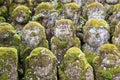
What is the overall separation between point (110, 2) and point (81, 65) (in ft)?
6.96

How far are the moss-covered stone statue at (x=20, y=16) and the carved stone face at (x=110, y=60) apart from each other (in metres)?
1.82

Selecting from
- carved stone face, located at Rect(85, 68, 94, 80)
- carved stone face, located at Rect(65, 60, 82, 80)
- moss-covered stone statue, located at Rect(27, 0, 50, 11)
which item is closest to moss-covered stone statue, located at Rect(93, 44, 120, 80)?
carved stone face, located at Rect(85, 68, 94, 80)

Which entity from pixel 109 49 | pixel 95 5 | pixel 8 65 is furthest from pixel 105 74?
pixel 95 5

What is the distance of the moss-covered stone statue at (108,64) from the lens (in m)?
4.76

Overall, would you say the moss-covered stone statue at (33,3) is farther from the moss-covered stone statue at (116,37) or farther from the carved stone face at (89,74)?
the carved stone face at (89,74)

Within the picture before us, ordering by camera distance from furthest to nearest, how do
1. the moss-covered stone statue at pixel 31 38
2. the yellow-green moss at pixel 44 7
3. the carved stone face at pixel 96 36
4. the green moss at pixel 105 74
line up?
the yellow-green moss at pixel 44 7
the carved stone face at pixel 96 36
the moss-covered stone statue at pixel 31 38
the green moss at pixel 105 74

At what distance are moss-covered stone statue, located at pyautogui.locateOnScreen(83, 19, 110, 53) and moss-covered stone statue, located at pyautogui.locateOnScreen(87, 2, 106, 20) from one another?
1.55ft

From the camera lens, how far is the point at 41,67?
4.67m

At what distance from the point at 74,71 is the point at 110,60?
0.61 metres

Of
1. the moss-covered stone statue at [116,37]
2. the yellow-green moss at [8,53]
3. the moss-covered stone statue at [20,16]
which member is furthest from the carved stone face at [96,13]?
the yellow-green moss at [8,53]

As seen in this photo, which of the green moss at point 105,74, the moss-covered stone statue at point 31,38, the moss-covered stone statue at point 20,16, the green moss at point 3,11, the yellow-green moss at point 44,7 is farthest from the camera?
the green moss at point 3,11

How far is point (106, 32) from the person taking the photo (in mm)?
5391

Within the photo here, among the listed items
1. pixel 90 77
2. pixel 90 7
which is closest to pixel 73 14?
pixel 90 7

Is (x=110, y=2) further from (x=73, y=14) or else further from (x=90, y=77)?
(x=90, y=77)
